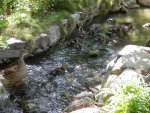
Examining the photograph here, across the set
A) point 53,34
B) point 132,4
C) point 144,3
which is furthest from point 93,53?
point 144,3

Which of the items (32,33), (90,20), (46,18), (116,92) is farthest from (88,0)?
(116,92)

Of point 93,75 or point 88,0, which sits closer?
point 93,75

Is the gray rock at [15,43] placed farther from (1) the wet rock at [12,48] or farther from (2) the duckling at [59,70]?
(2) the duckling at [59,70]

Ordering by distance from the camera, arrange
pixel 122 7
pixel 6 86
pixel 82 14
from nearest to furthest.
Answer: pixel 6 86 < pixel 82 14 < pixel 122 7

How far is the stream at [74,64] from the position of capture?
10336mm

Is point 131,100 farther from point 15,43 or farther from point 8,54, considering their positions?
point 15,43

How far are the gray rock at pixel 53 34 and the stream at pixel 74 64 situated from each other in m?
0.40

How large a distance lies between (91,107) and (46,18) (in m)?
6.68

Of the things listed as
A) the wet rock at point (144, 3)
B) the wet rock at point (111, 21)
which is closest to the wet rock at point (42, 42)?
the wet rock at point (111, 21)

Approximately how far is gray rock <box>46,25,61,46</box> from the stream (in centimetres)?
40

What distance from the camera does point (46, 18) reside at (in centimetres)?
1448

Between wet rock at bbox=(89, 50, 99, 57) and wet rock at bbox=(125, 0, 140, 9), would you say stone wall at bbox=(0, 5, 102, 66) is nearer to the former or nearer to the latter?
wet rock at bbox=(89, 50, 99, 57)

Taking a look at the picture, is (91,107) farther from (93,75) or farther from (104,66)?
(104,66)

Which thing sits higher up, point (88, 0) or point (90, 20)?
point (88, 0)
